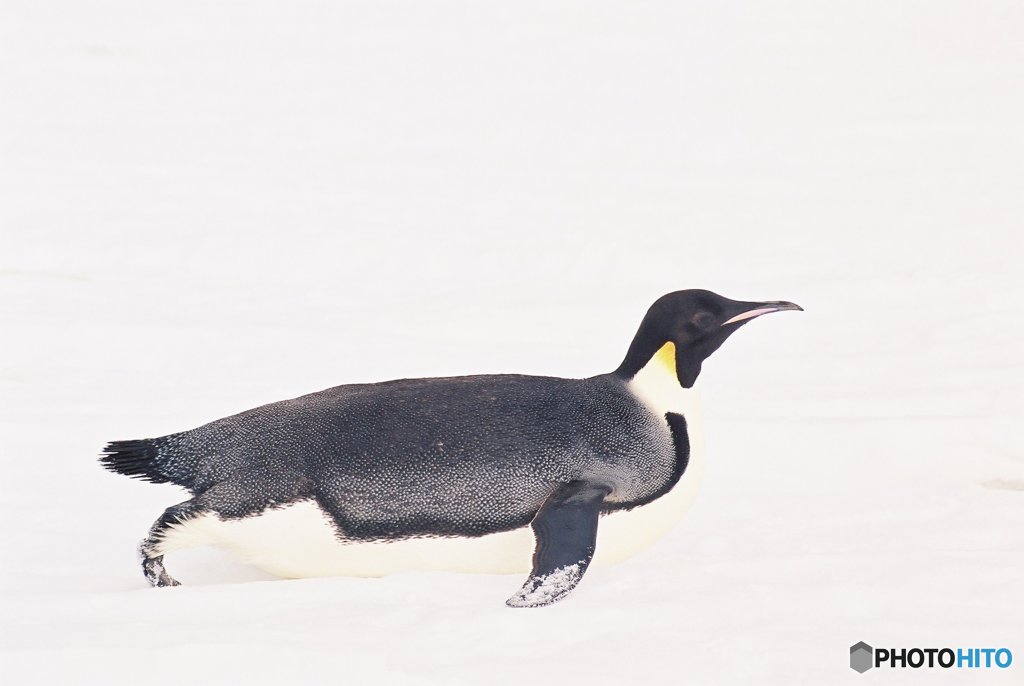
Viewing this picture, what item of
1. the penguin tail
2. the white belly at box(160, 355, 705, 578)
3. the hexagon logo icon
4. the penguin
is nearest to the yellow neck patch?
the penguin

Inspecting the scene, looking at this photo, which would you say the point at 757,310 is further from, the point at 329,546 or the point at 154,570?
the point at 154,570

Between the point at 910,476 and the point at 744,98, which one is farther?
the point at 744,98

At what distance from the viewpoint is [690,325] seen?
3.44 meters

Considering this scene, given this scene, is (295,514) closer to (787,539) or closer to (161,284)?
(787,539)

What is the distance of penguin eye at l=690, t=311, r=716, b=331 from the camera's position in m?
3.44

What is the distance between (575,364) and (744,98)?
5.26m

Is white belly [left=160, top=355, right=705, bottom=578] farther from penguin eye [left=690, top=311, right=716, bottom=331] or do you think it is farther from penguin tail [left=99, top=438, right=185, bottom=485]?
penguin eye [left=690, top=311, right=716, bottom=331]

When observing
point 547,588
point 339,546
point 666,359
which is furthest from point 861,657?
point 339,546

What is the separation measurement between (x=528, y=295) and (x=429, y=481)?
3.65m

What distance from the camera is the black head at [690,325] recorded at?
11.3 feet

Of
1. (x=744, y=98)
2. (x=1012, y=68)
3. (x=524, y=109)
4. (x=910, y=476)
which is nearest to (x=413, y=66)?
(x=524, y=109)

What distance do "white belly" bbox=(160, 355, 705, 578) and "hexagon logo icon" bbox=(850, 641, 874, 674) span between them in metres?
0.65

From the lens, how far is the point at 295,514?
313 centimetres

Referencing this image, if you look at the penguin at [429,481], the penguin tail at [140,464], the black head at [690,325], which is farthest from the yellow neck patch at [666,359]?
the penguin tail at [140,464]
